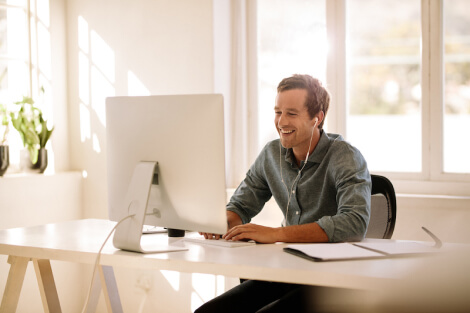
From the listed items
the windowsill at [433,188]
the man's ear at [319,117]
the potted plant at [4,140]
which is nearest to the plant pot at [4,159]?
the potted plant at [4,140]

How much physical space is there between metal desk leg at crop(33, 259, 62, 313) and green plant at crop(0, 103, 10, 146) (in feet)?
4.40

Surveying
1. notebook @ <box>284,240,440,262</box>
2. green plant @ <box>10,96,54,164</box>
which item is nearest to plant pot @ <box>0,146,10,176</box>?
green plant @ <box>10,96,54,164</box>

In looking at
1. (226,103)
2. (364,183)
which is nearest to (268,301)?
(364,183)

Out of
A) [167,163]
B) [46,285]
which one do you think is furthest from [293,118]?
[46,285]

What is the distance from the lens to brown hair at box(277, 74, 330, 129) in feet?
7.35

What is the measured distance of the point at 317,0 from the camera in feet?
11.0

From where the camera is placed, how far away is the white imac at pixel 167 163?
1.78 m

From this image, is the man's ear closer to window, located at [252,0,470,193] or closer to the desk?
the desk

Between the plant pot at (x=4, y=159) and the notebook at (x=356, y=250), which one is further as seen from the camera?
the plant pot at (x=4, y=159)

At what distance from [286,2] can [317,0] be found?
0.60 feet

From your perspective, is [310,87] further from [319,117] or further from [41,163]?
[41,163]

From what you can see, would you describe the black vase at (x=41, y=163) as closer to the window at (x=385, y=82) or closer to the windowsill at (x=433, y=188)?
the window at (x=385, y=82)

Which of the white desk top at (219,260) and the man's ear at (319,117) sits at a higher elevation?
the man's ear at (319,117)

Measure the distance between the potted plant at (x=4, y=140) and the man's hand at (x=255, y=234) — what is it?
175 cm
